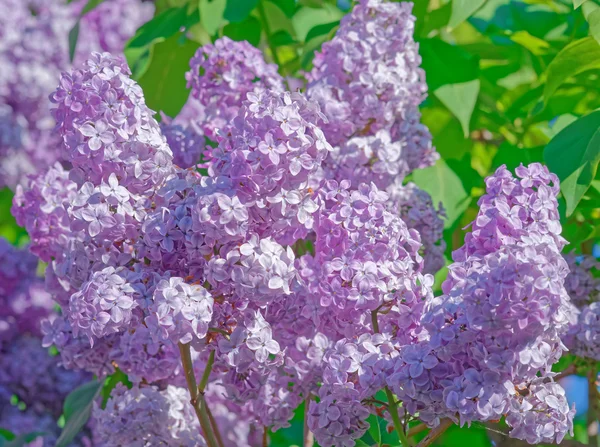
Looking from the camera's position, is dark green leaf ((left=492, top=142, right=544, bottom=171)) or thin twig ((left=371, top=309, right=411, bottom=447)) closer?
thin twig ((left=371, top=309, right=411, bottom=447))

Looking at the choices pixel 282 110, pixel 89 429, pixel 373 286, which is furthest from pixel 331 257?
pixel 89 429

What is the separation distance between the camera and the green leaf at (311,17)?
6.53ft

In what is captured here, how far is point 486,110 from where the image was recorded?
6.52ft

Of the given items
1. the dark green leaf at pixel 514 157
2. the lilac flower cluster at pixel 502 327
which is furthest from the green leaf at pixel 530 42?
the lilac flower cluster at pixel 502 327

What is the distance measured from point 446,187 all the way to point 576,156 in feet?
1.22

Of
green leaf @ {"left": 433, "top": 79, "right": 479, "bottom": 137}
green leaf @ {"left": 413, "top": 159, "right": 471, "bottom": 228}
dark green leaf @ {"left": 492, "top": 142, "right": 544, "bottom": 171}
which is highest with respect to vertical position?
green leaf @ {"left": 433, "top": 79, "right": 479, "bottom": 137}

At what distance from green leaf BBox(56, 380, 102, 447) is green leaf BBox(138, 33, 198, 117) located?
0.61 m

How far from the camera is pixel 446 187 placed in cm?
169

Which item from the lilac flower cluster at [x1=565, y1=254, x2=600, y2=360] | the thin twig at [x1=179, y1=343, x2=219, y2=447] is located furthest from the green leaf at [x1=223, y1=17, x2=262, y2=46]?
the thin twig at [x1=179, y1=343, x2=219, y2=447]

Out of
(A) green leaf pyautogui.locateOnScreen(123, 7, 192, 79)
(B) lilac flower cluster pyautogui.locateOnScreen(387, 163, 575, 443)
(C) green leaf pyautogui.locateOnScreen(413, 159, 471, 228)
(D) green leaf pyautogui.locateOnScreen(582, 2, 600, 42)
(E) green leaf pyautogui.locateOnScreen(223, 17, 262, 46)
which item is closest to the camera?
(B) lilac flower cluster pyautogui.locateOnScreen(387, 163, 575, 443)

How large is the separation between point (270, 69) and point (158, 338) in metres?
0.60

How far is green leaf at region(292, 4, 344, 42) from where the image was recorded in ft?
6.53

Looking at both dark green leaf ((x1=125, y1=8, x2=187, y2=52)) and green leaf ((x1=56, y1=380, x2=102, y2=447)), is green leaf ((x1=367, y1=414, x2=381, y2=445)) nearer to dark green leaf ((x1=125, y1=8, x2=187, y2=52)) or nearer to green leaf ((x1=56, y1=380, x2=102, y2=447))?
green leaf ((x1=56, y1=380, x2=102, y2=447))

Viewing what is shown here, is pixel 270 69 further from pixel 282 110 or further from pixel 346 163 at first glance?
pixel 282 110
